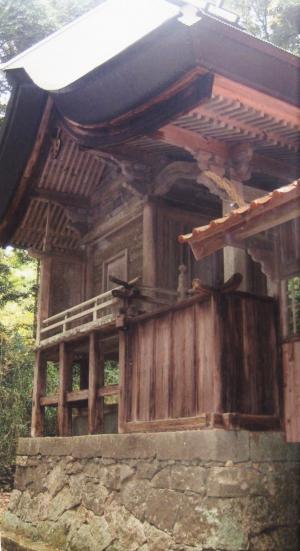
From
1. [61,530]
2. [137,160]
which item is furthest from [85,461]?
[137,160]

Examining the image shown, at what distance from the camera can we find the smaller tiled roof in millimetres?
5457

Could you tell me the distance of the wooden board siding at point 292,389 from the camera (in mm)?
6633

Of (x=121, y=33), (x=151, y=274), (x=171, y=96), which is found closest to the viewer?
(x=171, y=96)

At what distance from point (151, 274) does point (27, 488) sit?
443 centimetres

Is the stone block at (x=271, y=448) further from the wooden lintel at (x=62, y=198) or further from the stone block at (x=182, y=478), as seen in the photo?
the wooden lintel at (x=62, y=198)

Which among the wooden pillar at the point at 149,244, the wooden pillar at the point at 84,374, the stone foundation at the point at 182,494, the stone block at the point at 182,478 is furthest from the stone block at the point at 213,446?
the wooden pillar at the point at 84,374

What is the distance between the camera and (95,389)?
940 cm

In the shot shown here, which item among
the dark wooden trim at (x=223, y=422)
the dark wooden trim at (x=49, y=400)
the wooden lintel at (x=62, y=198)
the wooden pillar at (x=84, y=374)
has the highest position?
the wooden lintel at (x=62, y=198)

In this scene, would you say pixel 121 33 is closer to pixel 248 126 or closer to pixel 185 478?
pixel 248 126

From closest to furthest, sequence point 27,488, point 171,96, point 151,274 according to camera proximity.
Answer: point 171,96, point 151,274, point 27,488

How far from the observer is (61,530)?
352 inches

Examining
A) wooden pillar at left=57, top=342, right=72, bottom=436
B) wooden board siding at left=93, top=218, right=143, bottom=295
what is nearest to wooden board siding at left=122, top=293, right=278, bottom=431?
wooden board siding at left=93, top=218, right=143, bottom=295

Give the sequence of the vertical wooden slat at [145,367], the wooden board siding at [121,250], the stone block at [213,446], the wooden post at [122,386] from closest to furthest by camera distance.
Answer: the stone block at [213,446], the vertical wooden slat at [145,367], the wooden post at [122,386], the wooden board siding at [121,250]

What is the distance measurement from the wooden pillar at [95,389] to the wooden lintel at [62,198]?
9.69 feet
